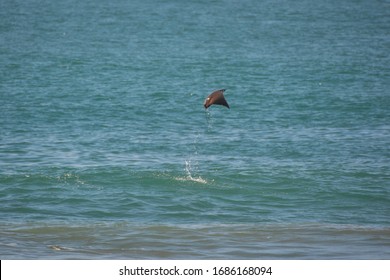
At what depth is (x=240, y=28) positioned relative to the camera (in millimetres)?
64500

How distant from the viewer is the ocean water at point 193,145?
17234mm

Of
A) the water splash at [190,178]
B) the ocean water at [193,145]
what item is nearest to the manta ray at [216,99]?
the ocean water at [193,145]

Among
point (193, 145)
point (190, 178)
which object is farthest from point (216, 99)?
point (193, 145)

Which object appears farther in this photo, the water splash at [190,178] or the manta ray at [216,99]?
the water splash at [190,178]

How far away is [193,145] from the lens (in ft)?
88.7

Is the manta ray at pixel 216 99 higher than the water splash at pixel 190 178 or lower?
lower

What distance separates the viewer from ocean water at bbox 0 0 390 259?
17.2 m

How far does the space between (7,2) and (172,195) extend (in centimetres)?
5896

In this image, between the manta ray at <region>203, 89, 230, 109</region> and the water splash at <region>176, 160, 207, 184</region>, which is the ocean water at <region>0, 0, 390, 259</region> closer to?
the water splash at <region>176, 160, 207, 184</region>

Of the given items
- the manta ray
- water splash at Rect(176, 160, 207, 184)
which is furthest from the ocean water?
the manta ray

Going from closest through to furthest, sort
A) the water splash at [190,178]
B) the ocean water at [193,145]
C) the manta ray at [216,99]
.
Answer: the manta ray at [216,99], the ocean water at [193,145], the water splash at [190,178]

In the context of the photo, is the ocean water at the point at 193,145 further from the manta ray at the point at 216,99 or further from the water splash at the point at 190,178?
the manta ray at the point at 216,99

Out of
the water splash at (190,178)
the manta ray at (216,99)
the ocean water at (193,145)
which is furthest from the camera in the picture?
the water splash at (190,178)

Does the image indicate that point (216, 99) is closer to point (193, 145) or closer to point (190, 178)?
point (190, 178)
